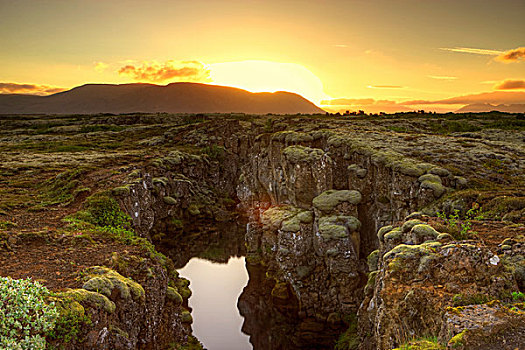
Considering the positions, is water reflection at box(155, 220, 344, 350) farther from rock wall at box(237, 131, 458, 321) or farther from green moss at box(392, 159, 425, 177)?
green moss at box(392, 159, 425, 177)

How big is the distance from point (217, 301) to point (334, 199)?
1826 cm

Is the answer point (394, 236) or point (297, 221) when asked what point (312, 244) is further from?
point (394, 236)

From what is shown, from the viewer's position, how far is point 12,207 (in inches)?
1131

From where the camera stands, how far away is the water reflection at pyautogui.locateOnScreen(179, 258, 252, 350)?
31.2 metres

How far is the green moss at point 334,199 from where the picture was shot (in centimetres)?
3244

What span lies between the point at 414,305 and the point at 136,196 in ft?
92.8

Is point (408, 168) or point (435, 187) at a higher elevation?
point (408, 168)

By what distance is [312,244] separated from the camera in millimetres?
32406

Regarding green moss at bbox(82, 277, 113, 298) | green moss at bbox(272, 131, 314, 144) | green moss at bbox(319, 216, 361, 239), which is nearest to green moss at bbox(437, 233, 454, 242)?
green moss at bbox(319, 216, 361, 239)

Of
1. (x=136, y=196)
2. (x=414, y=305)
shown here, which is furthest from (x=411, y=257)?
(x=136, y=196)

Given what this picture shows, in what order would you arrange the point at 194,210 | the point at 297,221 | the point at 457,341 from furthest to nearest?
the point at 194,210, the point at 297,221, the point at 457,341

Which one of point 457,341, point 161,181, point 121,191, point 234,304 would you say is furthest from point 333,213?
point 161,181

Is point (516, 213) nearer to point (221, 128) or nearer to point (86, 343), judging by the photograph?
point (86, 343)

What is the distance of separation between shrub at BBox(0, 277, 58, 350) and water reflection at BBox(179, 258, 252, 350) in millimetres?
21789
